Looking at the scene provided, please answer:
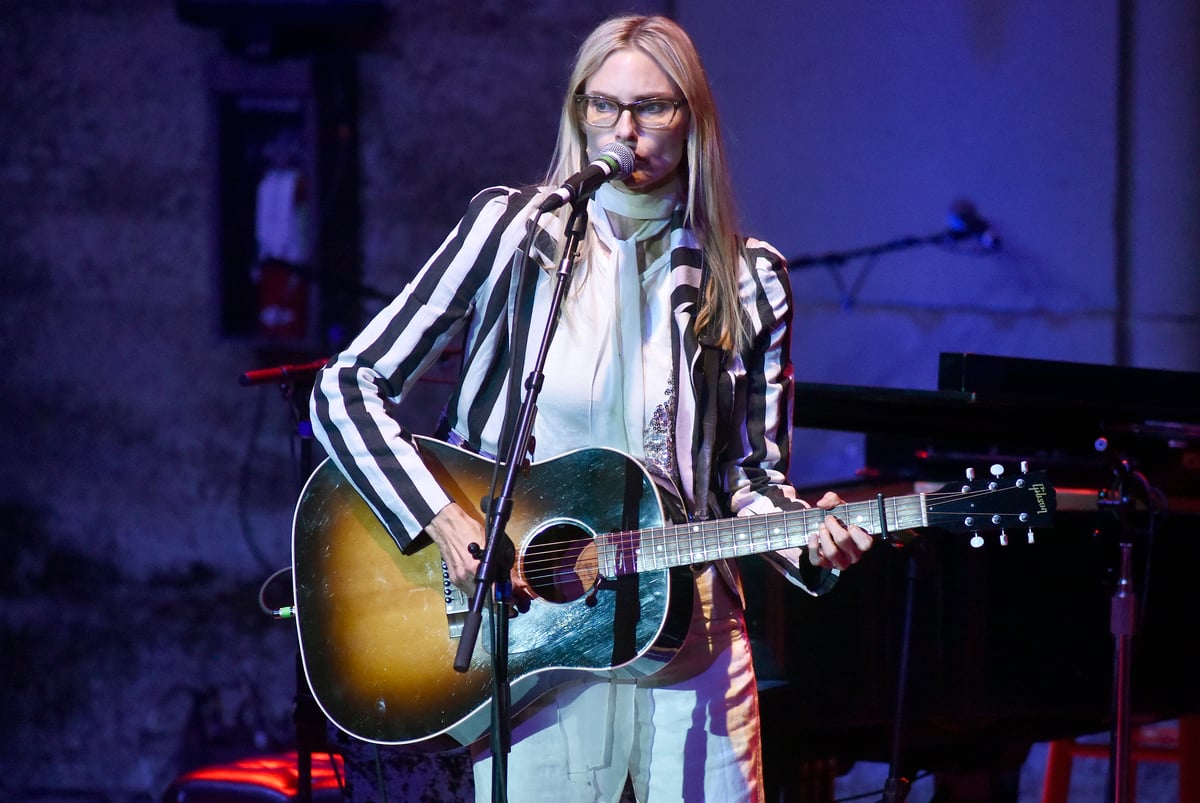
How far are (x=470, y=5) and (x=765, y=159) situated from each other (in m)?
1.57

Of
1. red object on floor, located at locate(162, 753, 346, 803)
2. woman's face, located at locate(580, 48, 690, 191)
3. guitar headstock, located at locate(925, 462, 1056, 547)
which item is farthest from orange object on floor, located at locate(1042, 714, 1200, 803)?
woman's face, located at locate(580, 48, 690, 191)

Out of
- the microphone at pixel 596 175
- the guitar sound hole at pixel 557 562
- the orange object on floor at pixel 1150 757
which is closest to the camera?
the microphone at pixel 596 175

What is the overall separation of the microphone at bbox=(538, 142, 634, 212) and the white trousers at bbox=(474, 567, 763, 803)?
2.37ft

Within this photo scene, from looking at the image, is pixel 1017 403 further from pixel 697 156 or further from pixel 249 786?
pixel 249 786

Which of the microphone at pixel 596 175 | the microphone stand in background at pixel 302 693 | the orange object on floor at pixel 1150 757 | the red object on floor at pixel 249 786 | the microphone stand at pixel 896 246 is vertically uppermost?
Answer: the microphone stand at pixel 896 246

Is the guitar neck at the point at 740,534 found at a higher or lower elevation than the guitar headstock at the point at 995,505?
lower

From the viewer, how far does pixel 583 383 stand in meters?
2.41

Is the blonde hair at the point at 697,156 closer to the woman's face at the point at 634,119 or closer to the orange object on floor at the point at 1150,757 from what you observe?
the woman's face at the point at 634,119

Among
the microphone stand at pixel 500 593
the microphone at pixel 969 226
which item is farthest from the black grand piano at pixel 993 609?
the microphone at pixel 969 226

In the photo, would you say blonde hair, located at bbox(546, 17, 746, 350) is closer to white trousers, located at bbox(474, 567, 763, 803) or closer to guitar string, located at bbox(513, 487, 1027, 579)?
guitar string, located at bbox(513, 487, 1027, 579)

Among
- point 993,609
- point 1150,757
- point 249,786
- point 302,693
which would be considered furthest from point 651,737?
point 1150,757

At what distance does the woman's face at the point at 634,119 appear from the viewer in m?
A: 2.44

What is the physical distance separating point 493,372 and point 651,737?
748 mm

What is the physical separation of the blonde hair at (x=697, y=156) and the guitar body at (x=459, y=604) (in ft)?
1.19
